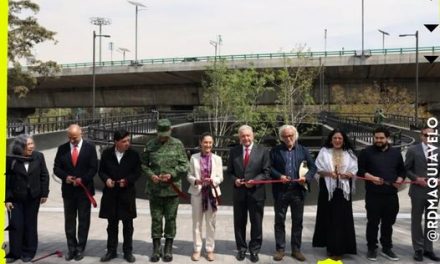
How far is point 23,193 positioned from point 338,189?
4180mm

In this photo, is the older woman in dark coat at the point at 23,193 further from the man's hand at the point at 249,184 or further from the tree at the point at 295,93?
the tree at the point at 295,93

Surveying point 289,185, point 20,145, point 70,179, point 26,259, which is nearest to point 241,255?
point 289,185

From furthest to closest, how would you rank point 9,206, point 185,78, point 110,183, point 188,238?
point 185,78 → point 188,238 → point 110,183 → point 9,206

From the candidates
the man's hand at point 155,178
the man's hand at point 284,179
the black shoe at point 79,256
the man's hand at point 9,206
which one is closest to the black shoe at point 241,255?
the man's hand at point 284,179

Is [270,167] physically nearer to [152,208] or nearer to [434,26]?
[152,208]

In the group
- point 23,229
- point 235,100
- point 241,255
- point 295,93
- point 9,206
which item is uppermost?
point 295,93

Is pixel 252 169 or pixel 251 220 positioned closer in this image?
pixel 252 169

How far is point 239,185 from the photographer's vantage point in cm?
604

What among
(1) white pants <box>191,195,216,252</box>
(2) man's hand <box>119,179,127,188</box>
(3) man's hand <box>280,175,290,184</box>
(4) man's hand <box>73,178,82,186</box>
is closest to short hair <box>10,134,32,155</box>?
(4) man's hand <box>73,178,82,186</box>

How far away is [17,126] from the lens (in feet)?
76.5

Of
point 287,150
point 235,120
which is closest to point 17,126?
point 235,120

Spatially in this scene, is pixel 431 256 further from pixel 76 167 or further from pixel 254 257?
pixel 76 167

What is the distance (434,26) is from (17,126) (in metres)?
21.5

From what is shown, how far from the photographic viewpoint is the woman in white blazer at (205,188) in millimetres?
6055
